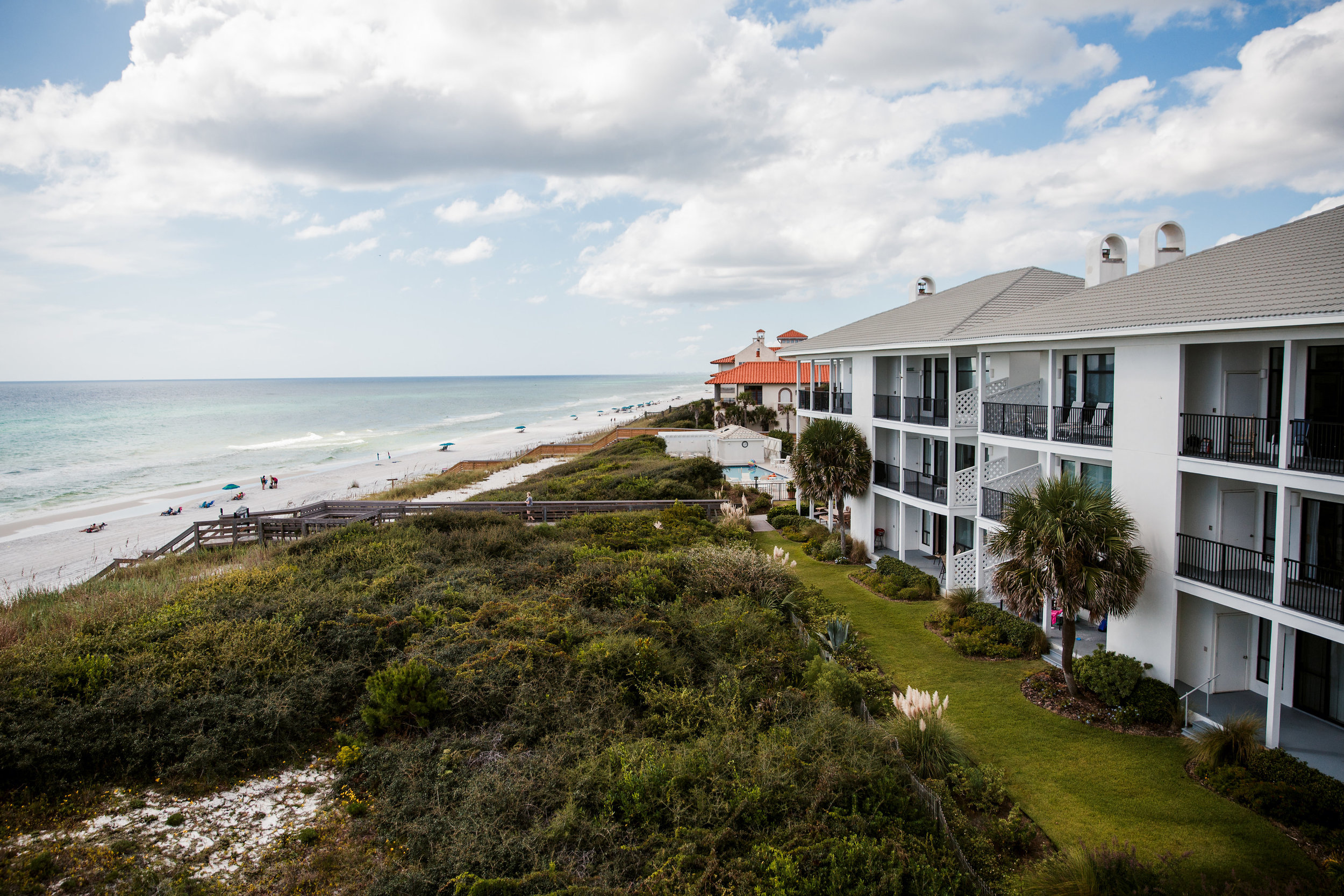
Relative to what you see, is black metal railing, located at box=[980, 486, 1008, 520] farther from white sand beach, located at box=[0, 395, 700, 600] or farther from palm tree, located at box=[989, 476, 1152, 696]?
white sand beach, located at box=[0, 395, 700, 600]

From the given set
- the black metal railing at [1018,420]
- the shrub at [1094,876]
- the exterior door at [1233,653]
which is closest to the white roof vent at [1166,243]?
the black metal railing at [1018,420]

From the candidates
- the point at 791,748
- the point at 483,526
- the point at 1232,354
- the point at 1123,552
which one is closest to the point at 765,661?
the point at 791,748

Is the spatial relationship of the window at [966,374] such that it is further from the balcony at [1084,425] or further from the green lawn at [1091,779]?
the green lawn at [1091,779]

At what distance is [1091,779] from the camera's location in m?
10.2

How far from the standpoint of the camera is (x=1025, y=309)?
725 inches

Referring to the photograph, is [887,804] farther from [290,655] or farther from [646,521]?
[646,521]

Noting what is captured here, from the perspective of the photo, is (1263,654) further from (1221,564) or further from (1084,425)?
(1084,425)

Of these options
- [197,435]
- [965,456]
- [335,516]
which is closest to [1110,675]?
[965,456]

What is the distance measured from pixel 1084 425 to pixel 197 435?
98.9m

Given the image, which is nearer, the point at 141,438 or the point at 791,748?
the point at 791,748

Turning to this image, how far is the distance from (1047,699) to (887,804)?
615 cm

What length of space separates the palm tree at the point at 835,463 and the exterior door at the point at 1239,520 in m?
10.9

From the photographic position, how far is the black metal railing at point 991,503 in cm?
1691

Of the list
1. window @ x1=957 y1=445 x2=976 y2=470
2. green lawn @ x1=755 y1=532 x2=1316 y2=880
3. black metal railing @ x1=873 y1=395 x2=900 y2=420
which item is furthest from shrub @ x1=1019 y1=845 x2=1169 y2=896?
black metal railing @ x1=873 y1=395 x2=900 y2=420
